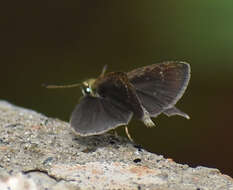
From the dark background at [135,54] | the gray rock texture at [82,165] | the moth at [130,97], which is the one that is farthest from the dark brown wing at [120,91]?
the dark background at [135,54]

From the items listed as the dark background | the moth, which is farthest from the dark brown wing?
the dark background

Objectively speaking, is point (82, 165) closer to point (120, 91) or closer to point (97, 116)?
point (97, 116)

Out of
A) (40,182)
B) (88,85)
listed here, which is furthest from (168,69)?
(40,182)

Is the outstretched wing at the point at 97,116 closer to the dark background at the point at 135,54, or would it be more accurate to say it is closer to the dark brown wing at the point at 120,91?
the dark brown wing at the point at 120,91

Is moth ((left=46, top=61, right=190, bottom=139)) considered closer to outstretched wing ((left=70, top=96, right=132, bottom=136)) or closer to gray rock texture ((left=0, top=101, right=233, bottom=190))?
outstretched wing ((left=70, top=96, right=132, bottom=136))

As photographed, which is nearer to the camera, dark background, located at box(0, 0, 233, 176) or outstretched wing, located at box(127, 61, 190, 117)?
outstretched wing, located at box(127, 61, 190, 117)

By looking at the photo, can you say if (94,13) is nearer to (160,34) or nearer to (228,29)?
(160,34)

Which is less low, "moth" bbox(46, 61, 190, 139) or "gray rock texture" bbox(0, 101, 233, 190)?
"moth" bbox(46, 61, 190, 139)

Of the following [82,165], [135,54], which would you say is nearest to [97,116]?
[82,165]
